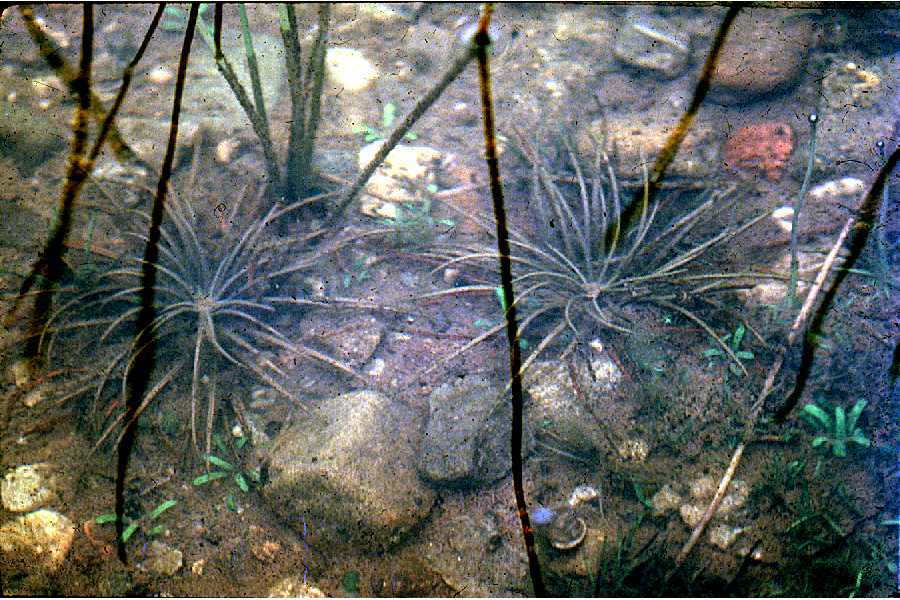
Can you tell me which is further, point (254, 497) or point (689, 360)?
point (689, 360)

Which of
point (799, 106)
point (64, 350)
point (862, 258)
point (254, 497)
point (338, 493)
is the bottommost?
point (254, 497)

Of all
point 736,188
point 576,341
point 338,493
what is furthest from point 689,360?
point 338,493

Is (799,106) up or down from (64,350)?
up

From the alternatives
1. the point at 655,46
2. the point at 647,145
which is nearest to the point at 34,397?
the point at 647,145

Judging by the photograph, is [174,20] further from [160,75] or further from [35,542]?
[35,542]

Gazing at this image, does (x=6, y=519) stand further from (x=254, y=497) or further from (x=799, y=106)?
(x=799, y=106)

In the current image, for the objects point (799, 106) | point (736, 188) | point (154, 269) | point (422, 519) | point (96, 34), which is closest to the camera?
point (422, 519)
